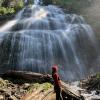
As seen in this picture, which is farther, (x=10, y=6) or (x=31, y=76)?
(x=10, y=6)

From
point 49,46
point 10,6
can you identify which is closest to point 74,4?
point 10,6

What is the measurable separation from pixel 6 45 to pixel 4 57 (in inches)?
51.8

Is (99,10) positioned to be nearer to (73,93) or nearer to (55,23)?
(55,23)

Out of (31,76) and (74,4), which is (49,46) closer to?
(31,76)

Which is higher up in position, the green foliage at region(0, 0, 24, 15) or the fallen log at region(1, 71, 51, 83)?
the fallen log at region(1, 71, 51, 83)

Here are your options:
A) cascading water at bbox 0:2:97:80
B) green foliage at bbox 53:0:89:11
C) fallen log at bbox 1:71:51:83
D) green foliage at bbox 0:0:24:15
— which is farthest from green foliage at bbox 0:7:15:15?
fallen log at bbox 1:71:51:83

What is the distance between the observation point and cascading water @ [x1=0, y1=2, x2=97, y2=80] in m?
25.2

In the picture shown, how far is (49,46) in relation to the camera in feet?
88.6

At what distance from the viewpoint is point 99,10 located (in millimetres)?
35219

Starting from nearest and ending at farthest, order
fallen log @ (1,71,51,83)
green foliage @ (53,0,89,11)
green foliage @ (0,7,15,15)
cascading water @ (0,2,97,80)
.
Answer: fallen log @ (1,71,51,83) → cascading water @ (0,2,97,80) → green foliage @ (0,7,15,15) → green foliage @ (53,0,89,11)

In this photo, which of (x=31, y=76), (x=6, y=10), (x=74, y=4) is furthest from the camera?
(x=74, y=4)

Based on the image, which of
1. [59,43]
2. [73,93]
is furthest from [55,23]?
[73,93]

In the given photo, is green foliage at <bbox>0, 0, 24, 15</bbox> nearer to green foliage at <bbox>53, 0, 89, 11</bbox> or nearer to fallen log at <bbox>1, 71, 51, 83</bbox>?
green foliage at <bbox>53, 0, 89, 11</bbox>

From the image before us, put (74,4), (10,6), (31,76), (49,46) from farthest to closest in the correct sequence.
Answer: (10,6) < (74,4) < (49,46) < (31,76)
